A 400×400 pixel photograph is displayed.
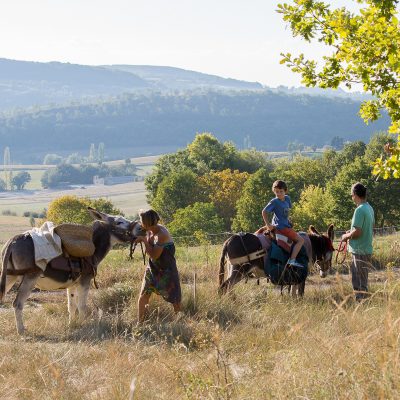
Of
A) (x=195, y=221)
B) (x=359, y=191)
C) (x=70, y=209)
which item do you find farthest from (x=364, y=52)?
(x=70, y=209)

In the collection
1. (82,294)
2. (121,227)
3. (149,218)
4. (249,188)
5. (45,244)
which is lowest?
(249,188)

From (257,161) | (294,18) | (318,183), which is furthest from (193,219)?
(294,18)

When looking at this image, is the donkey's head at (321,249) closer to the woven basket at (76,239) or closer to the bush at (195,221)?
the woven basket at (76,239)

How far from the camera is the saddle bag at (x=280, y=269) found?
39.2 feet

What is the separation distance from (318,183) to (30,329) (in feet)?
279

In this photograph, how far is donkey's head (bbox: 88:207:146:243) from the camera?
1100 cm

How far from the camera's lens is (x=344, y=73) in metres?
12.3

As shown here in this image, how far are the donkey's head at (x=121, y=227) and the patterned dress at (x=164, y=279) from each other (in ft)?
2.87

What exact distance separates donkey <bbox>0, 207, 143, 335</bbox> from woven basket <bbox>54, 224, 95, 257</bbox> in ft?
0.50

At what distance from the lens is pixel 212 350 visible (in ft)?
24.9

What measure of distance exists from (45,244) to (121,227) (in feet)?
4.28

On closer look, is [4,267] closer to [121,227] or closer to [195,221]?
[121,227]

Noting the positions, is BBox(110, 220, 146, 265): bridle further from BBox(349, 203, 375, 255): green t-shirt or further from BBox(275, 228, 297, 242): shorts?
BBox(349, 203, 375, 255): green t-shirt

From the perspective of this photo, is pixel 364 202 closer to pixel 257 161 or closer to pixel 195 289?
pixel 195 289
